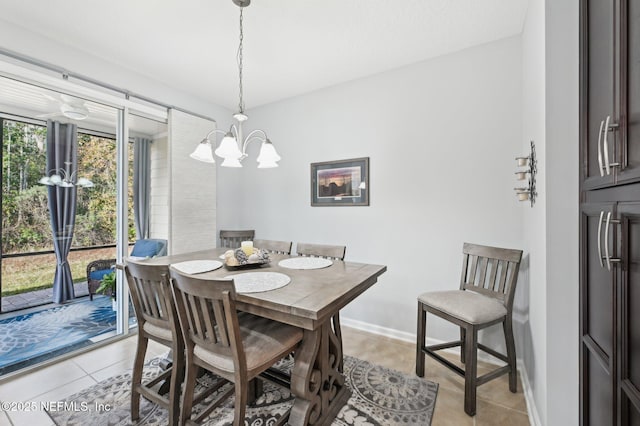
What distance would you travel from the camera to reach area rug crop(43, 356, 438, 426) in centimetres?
163

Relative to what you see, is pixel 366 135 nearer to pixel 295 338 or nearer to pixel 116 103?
pixel 295 338

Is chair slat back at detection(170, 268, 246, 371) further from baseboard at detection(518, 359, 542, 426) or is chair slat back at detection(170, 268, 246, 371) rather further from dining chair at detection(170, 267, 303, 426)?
baseboard at detection(518, 359, 542, 426)

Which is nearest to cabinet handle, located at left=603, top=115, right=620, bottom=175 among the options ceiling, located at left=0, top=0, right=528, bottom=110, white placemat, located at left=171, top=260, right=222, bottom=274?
ceiling, located at left=0, top=0, right=528, bottom=110

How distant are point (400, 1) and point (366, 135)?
1.21 metres

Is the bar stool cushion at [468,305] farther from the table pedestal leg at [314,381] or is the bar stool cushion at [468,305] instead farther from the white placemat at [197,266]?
the white placemat at [197,266]

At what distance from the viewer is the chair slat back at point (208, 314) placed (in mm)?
1201

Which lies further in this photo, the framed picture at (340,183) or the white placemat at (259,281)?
the framed picture at (340,183)

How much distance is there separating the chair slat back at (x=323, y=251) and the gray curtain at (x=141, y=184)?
6.34 feet

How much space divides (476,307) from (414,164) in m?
1.39

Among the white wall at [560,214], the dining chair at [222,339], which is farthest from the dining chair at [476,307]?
the dining chair at [222,339]

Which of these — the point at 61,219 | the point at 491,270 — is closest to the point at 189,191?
the point at 61,219

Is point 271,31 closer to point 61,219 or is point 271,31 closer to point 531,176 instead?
point 531,176

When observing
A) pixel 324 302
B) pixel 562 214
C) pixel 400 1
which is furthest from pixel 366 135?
pixel 324 302

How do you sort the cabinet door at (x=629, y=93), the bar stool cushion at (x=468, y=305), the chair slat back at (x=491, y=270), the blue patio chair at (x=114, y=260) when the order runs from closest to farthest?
the cabinet door at (x=629, y=93), the bar stool cushion at (x=468, y=305), the chair slat back at (x=491, y=270), the blue patio chair at (x=114, y=260)
